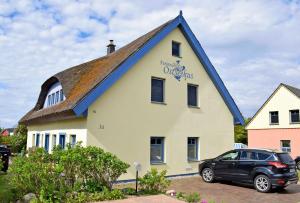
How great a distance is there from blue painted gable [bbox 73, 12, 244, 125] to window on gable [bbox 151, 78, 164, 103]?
1.71 metres

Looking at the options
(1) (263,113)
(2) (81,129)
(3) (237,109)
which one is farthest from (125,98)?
(1) (263,113)

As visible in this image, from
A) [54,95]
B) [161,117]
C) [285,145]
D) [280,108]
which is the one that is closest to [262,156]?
[161,117]

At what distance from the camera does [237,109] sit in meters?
21.5

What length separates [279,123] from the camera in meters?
34.1

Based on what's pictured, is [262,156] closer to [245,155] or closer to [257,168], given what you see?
[257,168]

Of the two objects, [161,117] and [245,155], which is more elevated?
[161,117]

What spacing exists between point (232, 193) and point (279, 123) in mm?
22603

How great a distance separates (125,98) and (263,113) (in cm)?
2342

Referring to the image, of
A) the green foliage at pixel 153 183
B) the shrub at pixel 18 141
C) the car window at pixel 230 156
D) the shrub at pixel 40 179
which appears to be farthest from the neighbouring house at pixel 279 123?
the shrub at pixel 40 179

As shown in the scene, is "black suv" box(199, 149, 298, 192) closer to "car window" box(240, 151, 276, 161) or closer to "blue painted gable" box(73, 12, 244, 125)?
"car window" box(240, 151, 276, 161)

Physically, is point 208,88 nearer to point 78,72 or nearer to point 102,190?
point 78,72

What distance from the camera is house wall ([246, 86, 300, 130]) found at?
3331 centimetres

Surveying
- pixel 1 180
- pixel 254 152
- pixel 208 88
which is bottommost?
pixel 1 180

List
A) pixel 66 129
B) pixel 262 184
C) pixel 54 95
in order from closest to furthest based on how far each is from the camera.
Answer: pixel 262 184 < pixel 66 129 < pixel 54 95
